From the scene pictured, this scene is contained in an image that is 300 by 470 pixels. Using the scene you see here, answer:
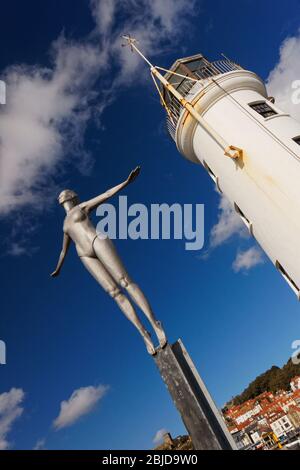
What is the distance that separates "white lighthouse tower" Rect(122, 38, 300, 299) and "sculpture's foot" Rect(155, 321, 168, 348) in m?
6.24

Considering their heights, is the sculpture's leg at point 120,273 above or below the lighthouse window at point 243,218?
below

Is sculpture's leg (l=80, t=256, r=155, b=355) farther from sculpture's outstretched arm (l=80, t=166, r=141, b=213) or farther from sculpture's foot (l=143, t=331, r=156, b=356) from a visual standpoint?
sculpture's outstretched arm (l=80, t=166, r=141, b=213)

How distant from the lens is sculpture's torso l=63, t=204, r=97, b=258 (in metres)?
6.05

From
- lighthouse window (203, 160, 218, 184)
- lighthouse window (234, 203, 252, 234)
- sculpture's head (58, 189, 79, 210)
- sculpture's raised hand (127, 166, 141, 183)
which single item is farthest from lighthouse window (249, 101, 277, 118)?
sculpture's head (58, 189, 79, 210)

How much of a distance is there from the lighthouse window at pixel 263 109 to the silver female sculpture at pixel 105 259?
807cm

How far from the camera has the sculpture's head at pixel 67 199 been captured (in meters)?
6.65

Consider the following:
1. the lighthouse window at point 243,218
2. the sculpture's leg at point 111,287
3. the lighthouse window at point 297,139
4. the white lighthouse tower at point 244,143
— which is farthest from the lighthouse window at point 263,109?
the sculpture's leg at point 111,287

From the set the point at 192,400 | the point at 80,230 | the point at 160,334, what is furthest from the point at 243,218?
the point at 192,400

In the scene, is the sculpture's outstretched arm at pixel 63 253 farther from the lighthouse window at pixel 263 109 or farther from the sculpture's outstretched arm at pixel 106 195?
the lighthouse window at pixel 263 109

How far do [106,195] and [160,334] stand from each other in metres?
2.55

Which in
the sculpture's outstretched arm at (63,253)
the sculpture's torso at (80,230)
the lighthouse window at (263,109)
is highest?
the lighthouse window at (263,109)

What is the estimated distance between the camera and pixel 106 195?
6.38 meters

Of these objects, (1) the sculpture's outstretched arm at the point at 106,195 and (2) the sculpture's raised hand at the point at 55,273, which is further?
(2) the sculpture's raised hand at the point at 55,273
